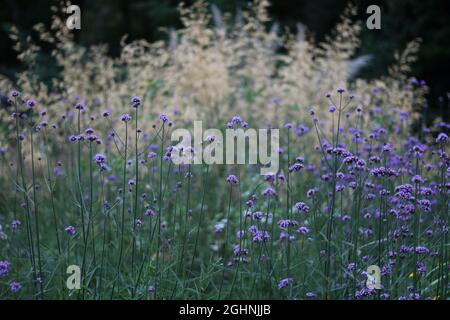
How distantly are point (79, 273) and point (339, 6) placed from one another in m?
12.9

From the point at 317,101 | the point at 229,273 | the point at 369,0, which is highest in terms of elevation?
the point at 369,0

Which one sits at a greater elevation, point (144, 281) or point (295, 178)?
point (295, 178)

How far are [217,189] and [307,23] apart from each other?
402 inches

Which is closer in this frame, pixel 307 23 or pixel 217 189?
pixel 217 189

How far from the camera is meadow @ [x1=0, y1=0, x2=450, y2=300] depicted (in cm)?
305

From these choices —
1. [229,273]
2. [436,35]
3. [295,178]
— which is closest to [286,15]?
[436,35]

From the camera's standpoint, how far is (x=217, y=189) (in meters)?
5.41

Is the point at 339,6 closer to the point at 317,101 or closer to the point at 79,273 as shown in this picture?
the point at 317,101

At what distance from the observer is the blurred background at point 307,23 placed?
34.5ft

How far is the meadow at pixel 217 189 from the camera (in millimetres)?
3049

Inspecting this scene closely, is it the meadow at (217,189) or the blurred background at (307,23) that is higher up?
the blurred background at (307,23)

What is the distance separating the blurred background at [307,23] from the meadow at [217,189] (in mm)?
1021

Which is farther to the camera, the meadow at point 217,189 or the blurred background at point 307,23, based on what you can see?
the blurred background at point 307,23

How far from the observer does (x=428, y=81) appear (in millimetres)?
11195
